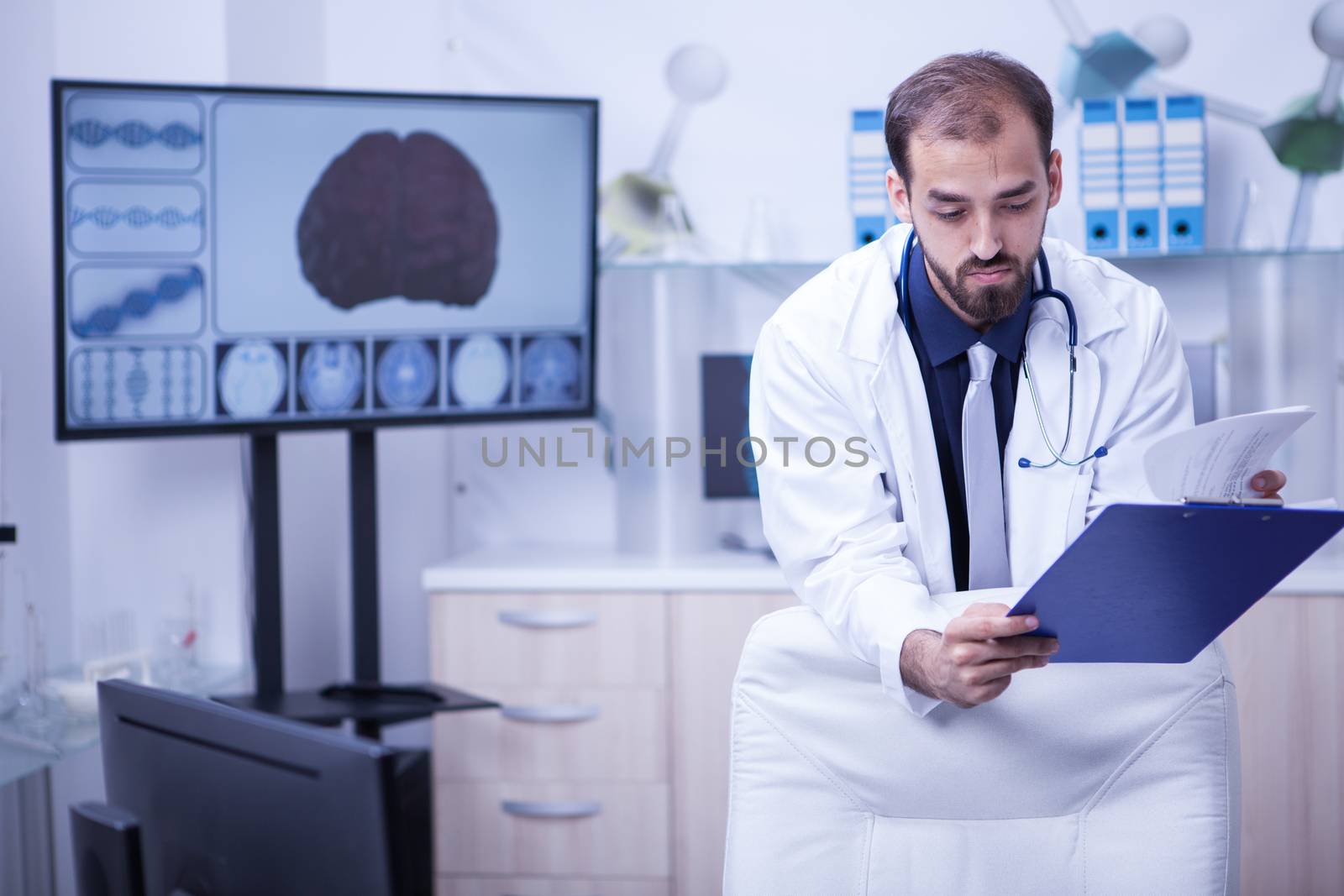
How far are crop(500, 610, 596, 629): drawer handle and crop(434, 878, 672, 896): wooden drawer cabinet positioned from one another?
0.50 metres

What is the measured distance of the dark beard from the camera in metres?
1.35

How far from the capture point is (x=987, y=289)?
1.36 metres

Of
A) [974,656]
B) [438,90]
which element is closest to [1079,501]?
[974,656]

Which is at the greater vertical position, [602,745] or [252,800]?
[252,800]

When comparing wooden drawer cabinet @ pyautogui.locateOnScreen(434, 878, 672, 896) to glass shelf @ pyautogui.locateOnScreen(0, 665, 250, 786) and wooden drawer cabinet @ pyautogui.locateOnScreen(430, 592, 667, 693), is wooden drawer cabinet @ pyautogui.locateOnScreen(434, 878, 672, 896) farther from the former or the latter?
glass shelf @ pyautogui.locateOnScreen(0, 665, 250, 786)

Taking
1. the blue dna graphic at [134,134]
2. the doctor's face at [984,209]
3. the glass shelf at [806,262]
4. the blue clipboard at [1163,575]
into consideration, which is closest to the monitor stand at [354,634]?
the blue dna graphic at [134,134]

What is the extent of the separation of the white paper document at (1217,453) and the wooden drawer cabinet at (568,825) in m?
1.46

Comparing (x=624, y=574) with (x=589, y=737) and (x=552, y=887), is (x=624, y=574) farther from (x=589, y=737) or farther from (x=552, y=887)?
(x=552, y=887)

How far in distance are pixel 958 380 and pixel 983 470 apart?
12cm

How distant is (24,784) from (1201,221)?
2.47m

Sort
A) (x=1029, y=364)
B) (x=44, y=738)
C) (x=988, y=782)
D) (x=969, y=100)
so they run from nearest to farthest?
(x=988, y=782)
(x=969, y=100)
(x=1029, y=364)
(x=44, y=738)

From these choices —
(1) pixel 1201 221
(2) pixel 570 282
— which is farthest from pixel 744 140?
(1) pixel 1201 221

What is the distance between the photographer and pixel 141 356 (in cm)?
208

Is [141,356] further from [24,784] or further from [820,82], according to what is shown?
[820,82]
